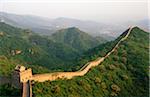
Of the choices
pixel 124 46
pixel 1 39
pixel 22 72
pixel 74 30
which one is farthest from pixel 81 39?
pixel 22 72

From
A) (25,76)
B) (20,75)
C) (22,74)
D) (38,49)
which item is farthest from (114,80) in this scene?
(38,49)

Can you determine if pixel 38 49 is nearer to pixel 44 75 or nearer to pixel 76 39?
pixel 76 39

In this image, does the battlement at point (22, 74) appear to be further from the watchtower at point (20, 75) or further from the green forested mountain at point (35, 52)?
the green forested mountain at point (35, 52)

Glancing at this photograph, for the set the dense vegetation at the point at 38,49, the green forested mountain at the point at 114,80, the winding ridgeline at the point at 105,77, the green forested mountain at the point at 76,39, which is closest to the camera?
the winding ridgeline at the point at 105,77

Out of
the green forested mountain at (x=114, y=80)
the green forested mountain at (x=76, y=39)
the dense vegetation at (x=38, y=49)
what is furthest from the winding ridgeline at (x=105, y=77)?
the green forested mountain at (x=76, y=39)

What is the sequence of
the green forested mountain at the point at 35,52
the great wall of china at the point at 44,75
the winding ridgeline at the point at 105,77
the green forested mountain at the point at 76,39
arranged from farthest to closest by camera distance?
1. the green forested mountain at the point at 76,39
2. the green forested mountain at the point at 35,52
3. the winding ridgeline at the point at 105,77
4. the great wall of china at the point at 44,75

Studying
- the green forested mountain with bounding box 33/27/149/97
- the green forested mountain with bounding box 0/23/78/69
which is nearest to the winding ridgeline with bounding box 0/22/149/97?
the green forested mountain with bounding box 33/27/149/97
